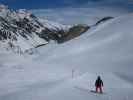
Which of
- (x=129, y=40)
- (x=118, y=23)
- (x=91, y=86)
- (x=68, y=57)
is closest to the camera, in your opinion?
(x=91, y=86)

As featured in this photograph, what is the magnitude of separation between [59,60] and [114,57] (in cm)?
1340

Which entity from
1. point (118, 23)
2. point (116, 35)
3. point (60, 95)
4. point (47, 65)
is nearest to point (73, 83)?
point (60, 95)

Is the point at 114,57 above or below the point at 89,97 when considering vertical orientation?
above

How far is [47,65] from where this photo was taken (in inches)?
2296

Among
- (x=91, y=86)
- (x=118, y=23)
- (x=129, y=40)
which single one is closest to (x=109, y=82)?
(x=91, y=86)

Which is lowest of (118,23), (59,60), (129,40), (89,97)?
(89,97)

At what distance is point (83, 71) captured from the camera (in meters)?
47.2

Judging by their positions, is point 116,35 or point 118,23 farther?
point 118,23

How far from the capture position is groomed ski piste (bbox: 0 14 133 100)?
3125 cm

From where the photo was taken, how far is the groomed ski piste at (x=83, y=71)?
Answer: 31.2 metres

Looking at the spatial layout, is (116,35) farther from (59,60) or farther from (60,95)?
(60,95)

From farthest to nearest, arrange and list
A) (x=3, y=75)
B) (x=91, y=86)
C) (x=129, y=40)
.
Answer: (x=129, y=40)
(x=3, y=75)
(x=91, y=86)

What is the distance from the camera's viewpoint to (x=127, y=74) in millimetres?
41031

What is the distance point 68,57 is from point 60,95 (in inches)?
1167
